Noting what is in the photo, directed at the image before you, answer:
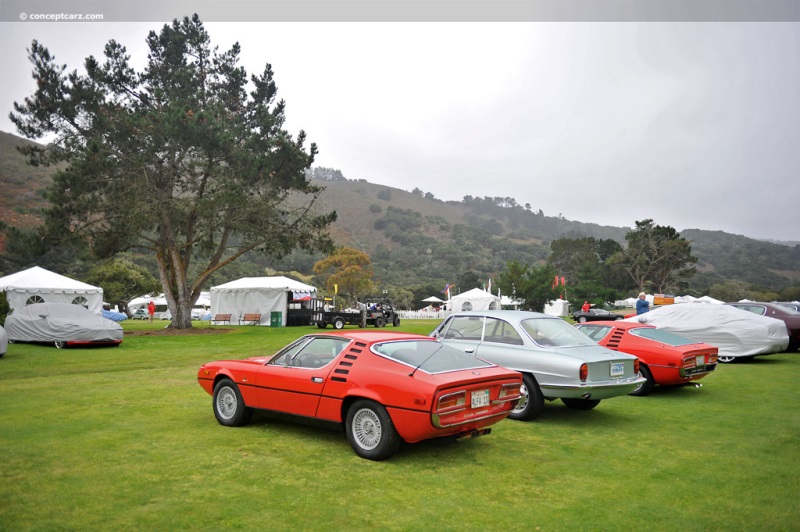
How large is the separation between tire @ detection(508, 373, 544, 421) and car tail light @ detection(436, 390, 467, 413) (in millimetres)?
2311

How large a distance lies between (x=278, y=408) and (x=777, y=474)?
5.24 meters

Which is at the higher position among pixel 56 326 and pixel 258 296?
pixel 258 296

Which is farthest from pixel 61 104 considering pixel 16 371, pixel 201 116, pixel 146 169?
pixel 16 371

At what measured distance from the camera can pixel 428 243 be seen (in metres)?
126

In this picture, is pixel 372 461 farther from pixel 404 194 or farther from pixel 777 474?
pixel 404 194

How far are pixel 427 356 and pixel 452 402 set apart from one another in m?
0.78

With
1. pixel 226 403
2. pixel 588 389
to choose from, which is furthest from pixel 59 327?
pixel 588 389

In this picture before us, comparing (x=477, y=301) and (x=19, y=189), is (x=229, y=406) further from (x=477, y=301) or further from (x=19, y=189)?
(x=19, y=189)

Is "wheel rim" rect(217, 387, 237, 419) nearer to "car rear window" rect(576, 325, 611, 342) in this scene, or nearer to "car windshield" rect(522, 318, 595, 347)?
"car windshield" rect(522, 318, 595, 347)

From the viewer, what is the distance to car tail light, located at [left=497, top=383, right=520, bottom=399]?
19.5ft

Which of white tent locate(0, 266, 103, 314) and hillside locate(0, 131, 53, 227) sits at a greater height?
hillside locate(0, 131, 53, 227)

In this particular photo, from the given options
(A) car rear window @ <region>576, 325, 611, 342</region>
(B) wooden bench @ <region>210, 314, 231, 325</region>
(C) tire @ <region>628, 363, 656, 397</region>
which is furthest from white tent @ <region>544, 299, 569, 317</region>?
(C) tire @ <region>628, 363, 656, 397</region>

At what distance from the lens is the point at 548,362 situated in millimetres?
7406

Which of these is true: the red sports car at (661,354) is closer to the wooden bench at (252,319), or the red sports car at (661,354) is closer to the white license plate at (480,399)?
the white license plate at (480,399)
